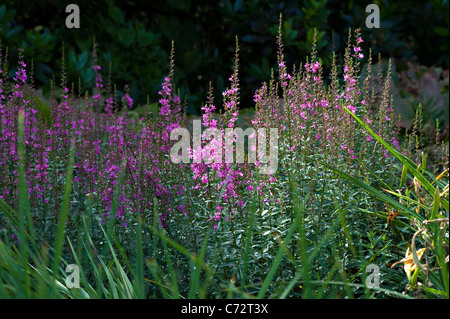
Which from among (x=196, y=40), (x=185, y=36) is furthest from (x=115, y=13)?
(x=196, y=40)

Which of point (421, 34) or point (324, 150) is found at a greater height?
point (421, 34)

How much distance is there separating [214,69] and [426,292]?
223 inches

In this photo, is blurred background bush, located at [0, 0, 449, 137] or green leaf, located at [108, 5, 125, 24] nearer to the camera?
blurred background bush, located at [0, 0, 449, 137]

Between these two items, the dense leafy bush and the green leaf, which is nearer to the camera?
the dense leafy bush

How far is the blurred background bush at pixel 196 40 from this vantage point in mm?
6902

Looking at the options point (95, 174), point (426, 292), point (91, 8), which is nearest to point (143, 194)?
point (95, 174)

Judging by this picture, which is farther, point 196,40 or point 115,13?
point 196,40

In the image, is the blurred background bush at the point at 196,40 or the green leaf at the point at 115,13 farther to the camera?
the green leaf at the point at 115,13

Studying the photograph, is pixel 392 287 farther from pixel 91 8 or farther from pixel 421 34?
pixel 421 34

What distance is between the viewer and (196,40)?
806 centimetres

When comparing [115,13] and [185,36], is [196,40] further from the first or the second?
[115,13]

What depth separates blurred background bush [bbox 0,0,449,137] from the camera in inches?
272

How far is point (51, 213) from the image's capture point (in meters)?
3.59

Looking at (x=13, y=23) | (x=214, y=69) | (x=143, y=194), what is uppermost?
(x=13, y=23)
